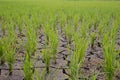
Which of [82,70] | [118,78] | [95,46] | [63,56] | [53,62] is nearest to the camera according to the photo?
[118,78]

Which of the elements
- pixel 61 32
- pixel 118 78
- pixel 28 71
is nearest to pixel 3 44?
pixel 28 71

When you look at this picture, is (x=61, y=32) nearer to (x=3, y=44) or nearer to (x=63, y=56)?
(x=63, y=56)

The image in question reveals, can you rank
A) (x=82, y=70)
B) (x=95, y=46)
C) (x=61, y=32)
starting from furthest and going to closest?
(x=61, y=32) → (x=95, y=46) → (x=82, y=70)

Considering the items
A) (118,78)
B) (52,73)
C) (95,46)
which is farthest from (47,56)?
(95,46)

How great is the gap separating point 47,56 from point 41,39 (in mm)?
1667

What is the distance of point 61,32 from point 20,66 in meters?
2.13

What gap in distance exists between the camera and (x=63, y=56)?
3105mm

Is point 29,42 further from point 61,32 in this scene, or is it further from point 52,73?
point 61,32

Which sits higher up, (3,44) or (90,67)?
(3,44)

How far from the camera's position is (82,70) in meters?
2.58

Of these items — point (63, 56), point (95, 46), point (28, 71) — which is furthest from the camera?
point (95, 46)

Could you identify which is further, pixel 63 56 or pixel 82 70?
A: pixel 63 56

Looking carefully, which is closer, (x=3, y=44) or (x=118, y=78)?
(x=118, y=78)

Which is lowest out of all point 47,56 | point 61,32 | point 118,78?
point 118,78
